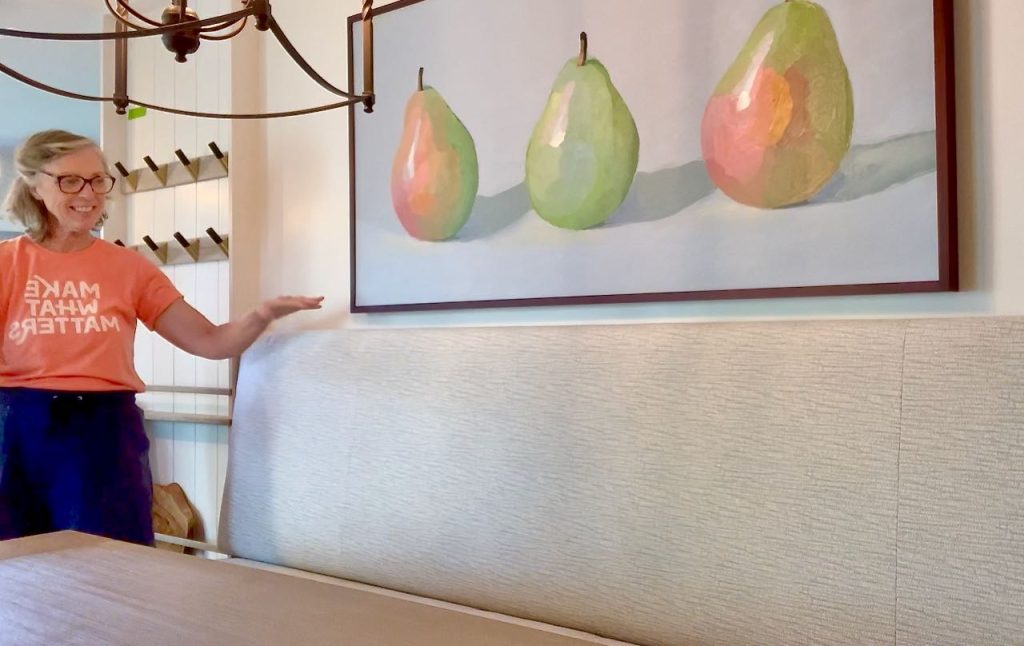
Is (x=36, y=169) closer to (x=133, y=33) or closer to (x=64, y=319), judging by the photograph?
(x=64, y=319)

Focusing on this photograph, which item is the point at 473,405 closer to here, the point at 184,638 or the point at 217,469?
the point at 184,638

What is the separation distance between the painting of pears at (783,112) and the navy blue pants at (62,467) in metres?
1.50

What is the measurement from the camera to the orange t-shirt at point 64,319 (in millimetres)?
2027

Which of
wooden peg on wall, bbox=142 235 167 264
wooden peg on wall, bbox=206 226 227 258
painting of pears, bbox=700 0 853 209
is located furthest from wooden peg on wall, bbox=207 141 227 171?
painting of pears, bbox=700 0 853 209

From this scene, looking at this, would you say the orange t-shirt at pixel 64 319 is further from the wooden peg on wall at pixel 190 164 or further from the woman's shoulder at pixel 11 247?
the wooden peg on wall at pixel 190 164

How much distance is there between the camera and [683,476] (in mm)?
1448

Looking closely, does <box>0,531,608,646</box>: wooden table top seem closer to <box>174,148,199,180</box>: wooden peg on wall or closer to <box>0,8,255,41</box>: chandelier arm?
<box>0,8,255,41</box>: chandelier arm

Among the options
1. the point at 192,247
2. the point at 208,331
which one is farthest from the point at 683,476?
the point at 192,247

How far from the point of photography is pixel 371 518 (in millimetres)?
1900

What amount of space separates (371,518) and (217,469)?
875 millimetres

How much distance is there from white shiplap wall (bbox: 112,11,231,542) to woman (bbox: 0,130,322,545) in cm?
42

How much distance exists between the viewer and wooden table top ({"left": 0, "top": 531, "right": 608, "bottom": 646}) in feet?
3.43

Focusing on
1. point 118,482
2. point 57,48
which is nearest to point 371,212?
point 118,482

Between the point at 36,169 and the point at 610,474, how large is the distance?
5.09 ft
